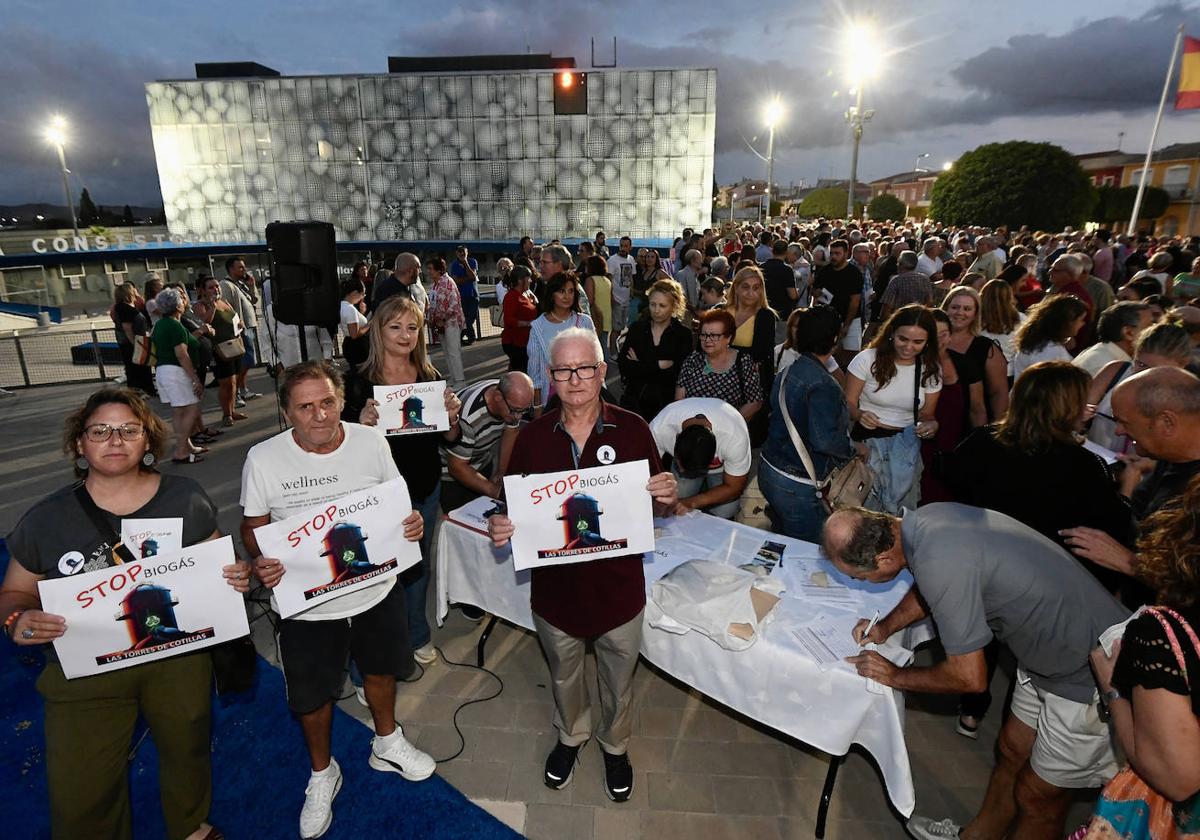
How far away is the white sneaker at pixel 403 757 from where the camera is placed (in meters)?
3.15

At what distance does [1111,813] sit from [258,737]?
387 cm

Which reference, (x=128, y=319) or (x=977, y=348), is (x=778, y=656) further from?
(x=128, y=319)

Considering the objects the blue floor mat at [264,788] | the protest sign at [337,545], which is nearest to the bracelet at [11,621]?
the blue floor mat at [264,788]

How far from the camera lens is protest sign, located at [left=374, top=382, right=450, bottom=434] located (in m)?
3.38

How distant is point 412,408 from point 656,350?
8.83 ft

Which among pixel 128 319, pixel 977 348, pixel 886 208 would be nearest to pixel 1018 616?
pixel 977 348

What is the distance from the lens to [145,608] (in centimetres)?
227

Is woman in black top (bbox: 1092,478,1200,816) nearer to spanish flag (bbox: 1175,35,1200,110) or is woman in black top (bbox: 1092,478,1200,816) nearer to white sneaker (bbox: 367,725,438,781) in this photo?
white sneaker (bbox: 367,725,438,781)

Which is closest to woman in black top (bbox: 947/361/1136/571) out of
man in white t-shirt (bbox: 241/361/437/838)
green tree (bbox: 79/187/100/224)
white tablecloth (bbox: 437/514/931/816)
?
white tablecloth (bbox: 437/514/931/816)

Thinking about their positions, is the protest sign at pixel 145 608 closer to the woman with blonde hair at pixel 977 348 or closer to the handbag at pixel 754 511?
the handbag at pixel 754 511

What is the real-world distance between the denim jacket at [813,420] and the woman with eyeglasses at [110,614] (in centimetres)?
293

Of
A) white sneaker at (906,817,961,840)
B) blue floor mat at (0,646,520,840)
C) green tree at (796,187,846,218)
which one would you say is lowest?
blue floor mat at (0,646,520,840)

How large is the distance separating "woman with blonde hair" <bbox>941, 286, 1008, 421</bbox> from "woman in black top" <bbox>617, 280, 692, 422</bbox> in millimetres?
2097

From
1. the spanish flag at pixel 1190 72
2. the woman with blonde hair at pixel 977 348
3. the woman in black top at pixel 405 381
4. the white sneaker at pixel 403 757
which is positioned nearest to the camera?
the white sneaker at pixel 403 757
